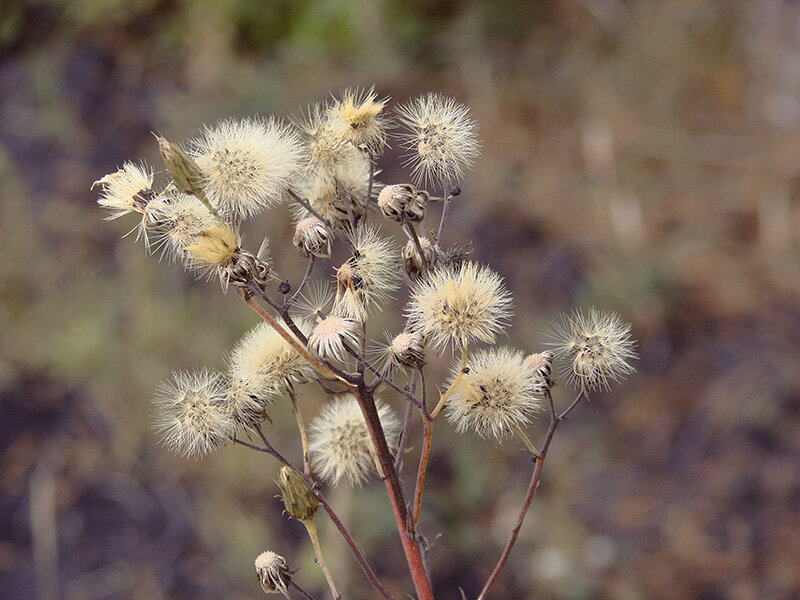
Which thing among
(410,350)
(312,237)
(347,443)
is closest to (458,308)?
(410,350)

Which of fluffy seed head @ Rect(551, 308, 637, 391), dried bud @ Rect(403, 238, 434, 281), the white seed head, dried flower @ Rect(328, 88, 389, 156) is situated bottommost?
fluffy seed head @ Rect(551, 308, 637, 391)

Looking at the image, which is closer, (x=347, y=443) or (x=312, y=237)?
(x=312, y=237)

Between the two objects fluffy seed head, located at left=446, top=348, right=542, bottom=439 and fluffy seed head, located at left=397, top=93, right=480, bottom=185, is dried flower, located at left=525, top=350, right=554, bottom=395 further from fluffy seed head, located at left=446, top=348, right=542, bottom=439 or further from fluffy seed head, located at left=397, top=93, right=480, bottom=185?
fluffy seed head, located at left=397, top=93, right=480, bottom=185

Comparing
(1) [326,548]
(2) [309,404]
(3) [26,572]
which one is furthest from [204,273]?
(3) [26,572]

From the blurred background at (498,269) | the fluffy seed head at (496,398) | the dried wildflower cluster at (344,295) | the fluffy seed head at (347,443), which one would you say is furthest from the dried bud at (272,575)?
the blurred background at (498,269)

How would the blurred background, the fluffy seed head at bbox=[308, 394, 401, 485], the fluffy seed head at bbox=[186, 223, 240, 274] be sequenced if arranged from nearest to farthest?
the fluffy seed head at bbox=[186, 223, 240, 274], the fluffy seed head at bbox=[308, 394, 401, 485], the blurred background

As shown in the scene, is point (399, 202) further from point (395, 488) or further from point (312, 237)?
point (395, 488)

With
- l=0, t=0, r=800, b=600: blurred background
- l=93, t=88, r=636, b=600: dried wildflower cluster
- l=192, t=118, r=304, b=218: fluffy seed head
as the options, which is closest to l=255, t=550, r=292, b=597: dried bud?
l=93, t=88, r=636, b=600: dried wildflower cluster
